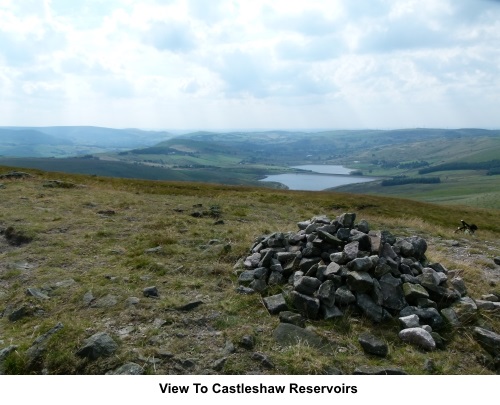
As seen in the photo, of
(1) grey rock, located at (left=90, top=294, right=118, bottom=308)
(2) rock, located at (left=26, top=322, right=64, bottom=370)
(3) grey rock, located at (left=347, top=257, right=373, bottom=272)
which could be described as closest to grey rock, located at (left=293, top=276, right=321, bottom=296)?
(3) grey rock, located at (left=347, top=257, right=373, bottom=272)

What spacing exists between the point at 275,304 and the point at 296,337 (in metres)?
1.40

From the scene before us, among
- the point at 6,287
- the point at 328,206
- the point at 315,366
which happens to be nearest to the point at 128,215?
the point at 6,287

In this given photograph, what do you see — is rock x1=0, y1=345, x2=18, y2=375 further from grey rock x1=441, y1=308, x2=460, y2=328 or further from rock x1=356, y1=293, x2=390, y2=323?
grey rock x1=441, y1=308, x2=460, y2=328

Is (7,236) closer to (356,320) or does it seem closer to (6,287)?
(6,287)

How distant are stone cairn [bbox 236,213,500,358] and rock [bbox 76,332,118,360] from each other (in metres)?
3.81

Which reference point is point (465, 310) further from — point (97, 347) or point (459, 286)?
point (97, 347)

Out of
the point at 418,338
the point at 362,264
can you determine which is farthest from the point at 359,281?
the point at 418,338

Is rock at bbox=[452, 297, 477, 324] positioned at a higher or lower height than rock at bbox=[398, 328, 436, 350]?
higher

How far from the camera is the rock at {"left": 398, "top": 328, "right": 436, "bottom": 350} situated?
321 inches

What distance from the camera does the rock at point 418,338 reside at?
26.8 feet

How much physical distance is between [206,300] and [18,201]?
1954cm

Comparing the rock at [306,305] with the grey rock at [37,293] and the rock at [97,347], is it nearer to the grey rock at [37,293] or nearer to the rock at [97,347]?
the rock at [97,347]

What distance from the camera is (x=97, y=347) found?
24.6ft

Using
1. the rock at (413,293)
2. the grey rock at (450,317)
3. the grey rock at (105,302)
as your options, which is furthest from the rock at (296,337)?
the grey rock at (105,302)
